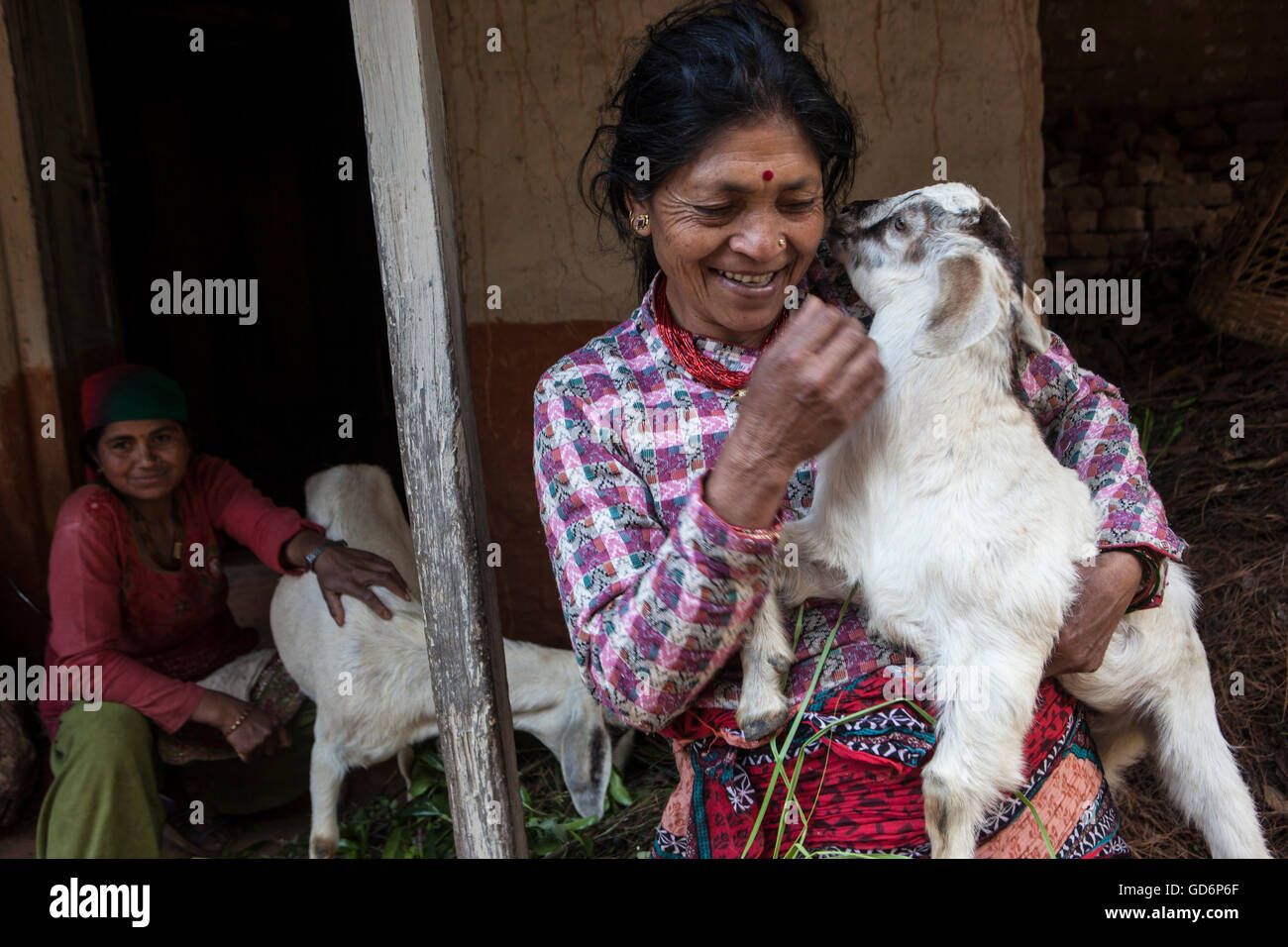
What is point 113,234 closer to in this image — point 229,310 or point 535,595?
point 229,310

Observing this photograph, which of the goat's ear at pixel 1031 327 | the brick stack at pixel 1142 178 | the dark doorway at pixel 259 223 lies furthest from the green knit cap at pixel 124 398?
the brick stack at pixel 1142 178

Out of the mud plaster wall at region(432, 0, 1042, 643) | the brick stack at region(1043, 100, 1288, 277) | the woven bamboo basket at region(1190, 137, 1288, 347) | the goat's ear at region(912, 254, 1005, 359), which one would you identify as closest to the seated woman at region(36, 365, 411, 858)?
the mud plaster wall at region(432, 0, 1042, 643)

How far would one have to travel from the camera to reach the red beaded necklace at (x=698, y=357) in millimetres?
1859

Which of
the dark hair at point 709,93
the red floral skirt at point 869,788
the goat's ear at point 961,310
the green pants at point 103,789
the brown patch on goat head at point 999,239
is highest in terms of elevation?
the dark hair at point 709,93

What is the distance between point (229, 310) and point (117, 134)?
3.64 feet

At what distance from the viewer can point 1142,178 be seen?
5953mm

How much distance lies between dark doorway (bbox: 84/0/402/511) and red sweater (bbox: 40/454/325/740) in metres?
2.07

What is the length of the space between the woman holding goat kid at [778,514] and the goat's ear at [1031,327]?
306 mm

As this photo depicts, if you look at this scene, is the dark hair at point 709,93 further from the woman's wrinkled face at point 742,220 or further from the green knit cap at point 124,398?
the green knit cap at point 124,398

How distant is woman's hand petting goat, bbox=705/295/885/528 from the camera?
1.48 meters

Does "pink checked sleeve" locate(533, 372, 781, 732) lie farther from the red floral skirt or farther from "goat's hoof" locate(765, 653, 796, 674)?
the red floral skirt

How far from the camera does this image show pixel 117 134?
5.16 meters

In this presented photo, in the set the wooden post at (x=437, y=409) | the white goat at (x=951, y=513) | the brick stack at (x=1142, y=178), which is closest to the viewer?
the white goat at (x=951, y=513)
